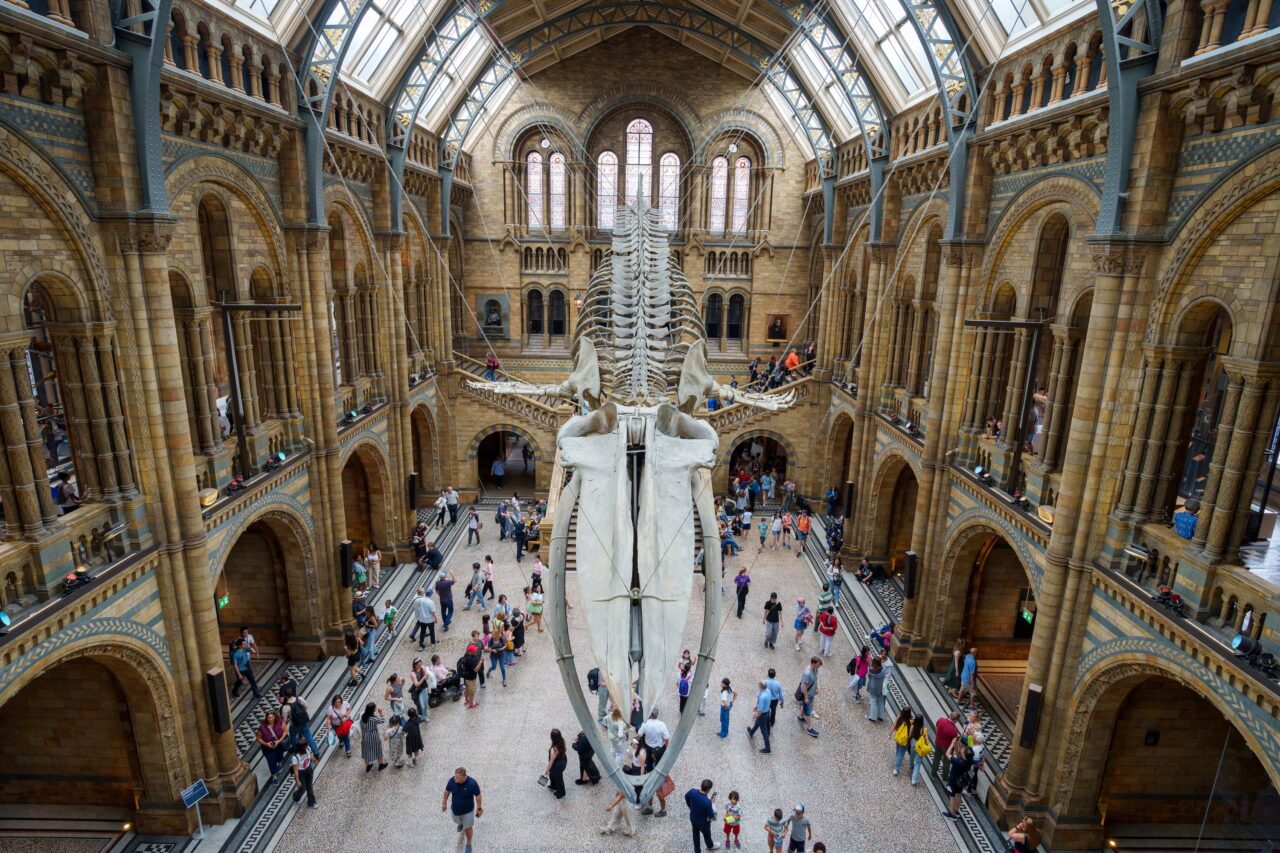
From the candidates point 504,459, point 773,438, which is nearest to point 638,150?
point 773,438

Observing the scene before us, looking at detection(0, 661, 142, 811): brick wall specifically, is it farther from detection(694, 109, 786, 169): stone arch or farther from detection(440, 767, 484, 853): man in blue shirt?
detection(694, 109, 786, 169): stone arch

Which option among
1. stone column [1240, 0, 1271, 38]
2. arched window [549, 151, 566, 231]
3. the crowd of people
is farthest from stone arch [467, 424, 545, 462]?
stone column [1240, 0, 1271, 38]

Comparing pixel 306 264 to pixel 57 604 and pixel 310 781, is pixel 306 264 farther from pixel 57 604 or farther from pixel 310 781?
pixel 310 781

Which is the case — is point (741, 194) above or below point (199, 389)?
above

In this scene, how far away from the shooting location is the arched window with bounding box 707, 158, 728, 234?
27.4m

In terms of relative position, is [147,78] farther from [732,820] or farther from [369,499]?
[369,499]

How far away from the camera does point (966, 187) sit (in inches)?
528

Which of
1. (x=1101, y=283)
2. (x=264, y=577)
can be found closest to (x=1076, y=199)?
(x=1101, y=283)

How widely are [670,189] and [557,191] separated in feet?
13.8

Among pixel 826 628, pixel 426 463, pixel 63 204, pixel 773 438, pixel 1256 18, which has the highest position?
pixel 1256 18

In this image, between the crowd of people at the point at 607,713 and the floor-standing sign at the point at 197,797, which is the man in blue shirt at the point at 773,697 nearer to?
the crowd of people at the point at 607,713

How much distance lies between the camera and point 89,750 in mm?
10008

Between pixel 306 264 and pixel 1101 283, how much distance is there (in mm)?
12548

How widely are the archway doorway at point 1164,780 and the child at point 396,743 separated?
934 centimetres
